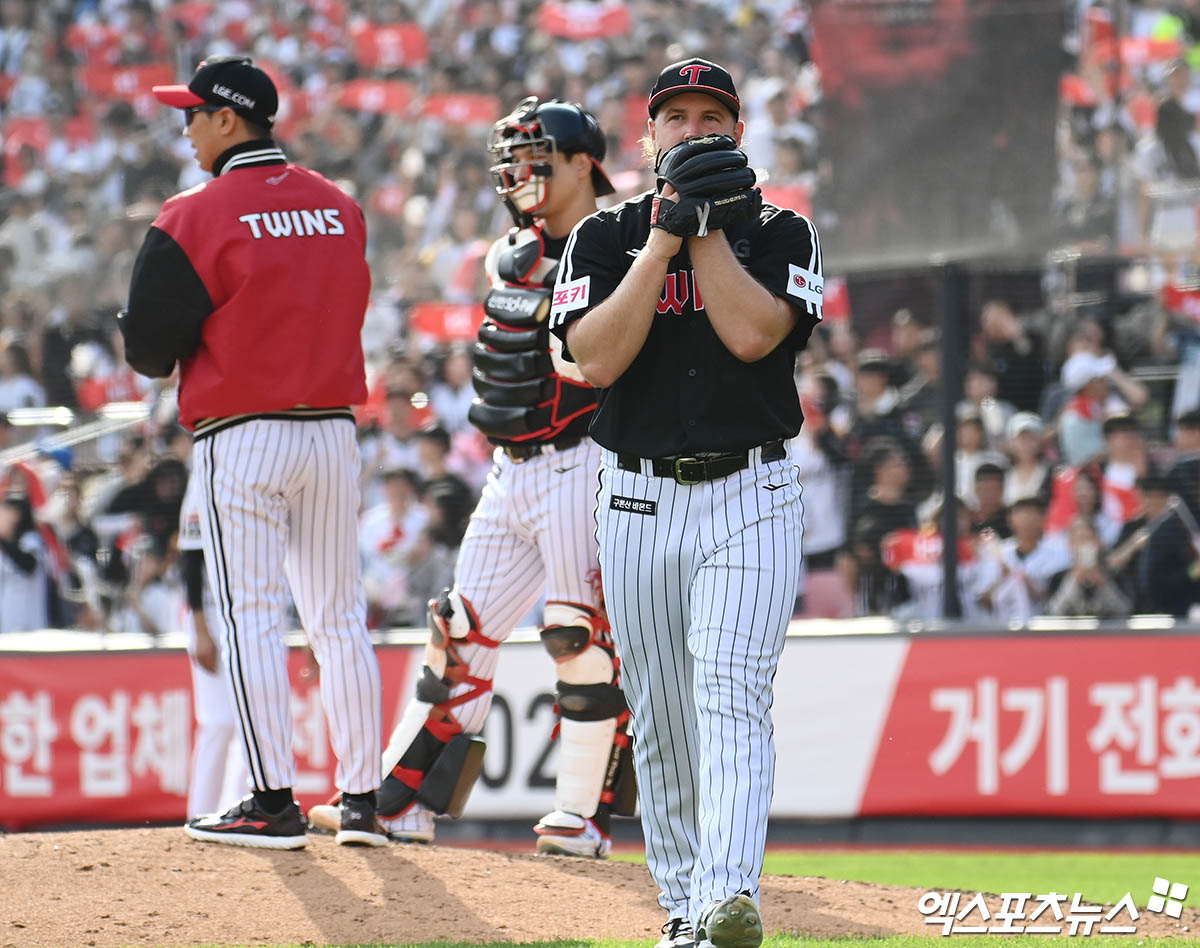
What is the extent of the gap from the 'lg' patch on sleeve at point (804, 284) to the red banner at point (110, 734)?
19.2ft

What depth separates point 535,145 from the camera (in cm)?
627

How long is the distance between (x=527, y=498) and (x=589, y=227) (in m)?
2.06

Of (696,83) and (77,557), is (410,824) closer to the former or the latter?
(696,83)

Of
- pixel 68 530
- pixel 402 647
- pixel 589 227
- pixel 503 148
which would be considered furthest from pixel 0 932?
pixel 68 530

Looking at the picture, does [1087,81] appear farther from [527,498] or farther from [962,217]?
[527,498]

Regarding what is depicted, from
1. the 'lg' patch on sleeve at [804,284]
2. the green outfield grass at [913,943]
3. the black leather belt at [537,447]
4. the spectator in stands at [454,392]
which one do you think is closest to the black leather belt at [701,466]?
the 'lg' patch on sleeve at [804,284]

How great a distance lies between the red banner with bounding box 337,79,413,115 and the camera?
1961cm

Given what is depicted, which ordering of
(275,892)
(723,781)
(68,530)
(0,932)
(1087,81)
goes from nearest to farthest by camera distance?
(723,781)
(0,932)
(275,892)
(68,530)
(1087,81)

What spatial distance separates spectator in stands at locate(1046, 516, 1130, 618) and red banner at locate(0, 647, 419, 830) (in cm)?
371

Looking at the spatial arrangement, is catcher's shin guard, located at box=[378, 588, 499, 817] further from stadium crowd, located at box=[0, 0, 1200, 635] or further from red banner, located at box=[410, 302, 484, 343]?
red banner, located at box=[410, 302, 484, 343]

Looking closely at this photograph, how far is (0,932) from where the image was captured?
4.82 m

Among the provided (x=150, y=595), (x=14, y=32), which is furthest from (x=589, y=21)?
(x=150, y=595)

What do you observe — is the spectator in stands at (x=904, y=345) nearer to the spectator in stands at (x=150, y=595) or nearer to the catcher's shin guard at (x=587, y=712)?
the catcher's shin guard at (x=587, y=712)

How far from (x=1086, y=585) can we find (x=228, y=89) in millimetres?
5582
